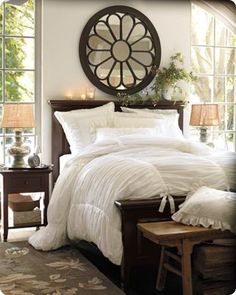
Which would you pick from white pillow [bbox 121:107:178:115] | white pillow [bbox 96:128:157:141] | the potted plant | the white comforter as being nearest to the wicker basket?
the white comforter

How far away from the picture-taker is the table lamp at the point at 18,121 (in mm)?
4520

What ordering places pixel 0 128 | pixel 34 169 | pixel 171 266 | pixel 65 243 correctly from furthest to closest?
pixel 0 128 → pixel 34 169 → pixel 65 243 → pixel 171 266

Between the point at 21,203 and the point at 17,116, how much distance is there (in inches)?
30.9

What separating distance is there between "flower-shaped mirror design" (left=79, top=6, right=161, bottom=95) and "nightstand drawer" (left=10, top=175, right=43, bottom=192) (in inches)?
53.0

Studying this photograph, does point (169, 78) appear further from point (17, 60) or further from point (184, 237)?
point (184, 237)

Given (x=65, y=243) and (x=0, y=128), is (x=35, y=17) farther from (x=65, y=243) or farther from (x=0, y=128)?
(x=65, y=243)

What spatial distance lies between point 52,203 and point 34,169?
52cm

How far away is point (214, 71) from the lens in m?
5.91

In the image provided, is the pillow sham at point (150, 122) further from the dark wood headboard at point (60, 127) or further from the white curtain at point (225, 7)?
the white curtain at point (225, 7)

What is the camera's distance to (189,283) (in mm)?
2670

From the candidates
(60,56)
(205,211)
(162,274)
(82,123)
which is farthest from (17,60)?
(205,211)

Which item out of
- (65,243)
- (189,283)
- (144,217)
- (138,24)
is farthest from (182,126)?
(189,283)

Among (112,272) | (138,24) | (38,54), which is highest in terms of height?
(138,24)

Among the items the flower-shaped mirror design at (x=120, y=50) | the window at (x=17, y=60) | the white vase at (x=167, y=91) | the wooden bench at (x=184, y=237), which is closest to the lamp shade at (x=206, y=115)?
the white vase at (x=167, y=91)
